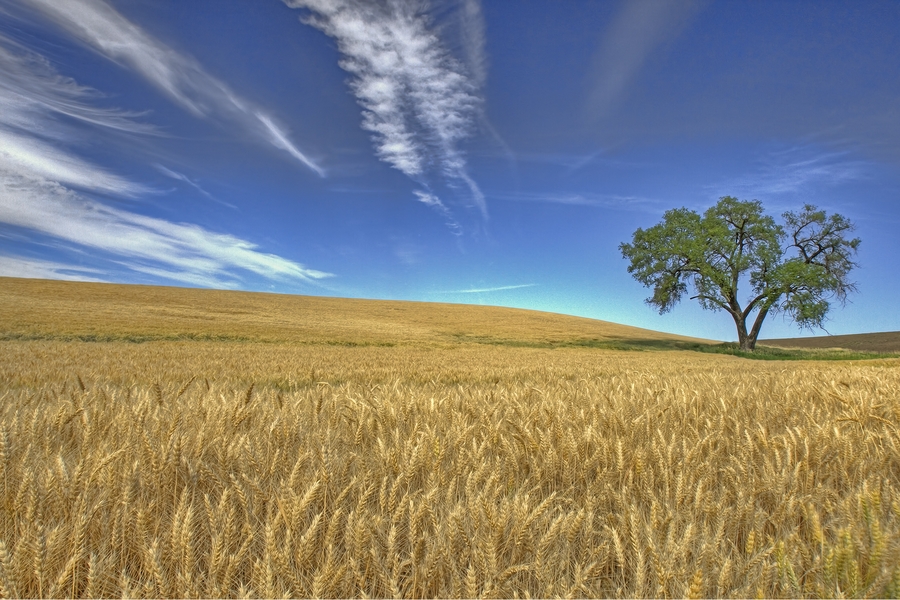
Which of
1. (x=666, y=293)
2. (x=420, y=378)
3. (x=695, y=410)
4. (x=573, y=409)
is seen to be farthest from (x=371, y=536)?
(x=666, y=293)

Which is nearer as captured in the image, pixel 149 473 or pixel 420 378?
pixel 149 473

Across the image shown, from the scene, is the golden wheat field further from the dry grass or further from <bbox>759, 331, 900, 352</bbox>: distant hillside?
<bbox>759, 331, 900, 352</bbox>: distant hillside

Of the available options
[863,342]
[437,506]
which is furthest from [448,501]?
[863,342]

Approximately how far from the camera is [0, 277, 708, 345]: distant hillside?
2548 cm

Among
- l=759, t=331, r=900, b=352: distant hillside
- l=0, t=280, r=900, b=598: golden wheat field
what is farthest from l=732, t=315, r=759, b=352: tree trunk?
l=0, t=280, r=900, b=598: golden wheat field

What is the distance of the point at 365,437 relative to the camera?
3.55 metres

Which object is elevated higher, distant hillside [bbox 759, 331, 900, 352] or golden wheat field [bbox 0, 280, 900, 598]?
distant hillside [bbox 759, 331, 900, 352]

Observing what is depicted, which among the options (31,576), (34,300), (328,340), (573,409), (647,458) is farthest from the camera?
(34,300)

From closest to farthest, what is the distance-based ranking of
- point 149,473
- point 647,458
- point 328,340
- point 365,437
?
point 149,473 → point 647,458 → point 365,437 → point 328,340

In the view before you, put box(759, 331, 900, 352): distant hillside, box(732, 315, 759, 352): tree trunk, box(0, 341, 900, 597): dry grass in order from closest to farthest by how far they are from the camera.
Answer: box(0, 341, 900, 597): dry grass, box(732, 315, 759, 352): tree trunk, box(759, 331, 900, 352): distant hillside

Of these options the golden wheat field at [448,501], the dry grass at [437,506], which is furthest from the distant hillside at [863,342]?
the dry grass at [437,506]

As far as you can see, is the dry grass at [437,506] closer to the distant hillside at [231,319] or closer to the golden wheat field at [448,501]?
the golden wheat field at [448,501]

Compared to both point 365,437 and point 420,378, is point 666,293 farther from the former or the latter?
point 365,437

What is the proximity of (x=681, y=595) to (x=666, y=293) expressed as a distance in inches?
1665
